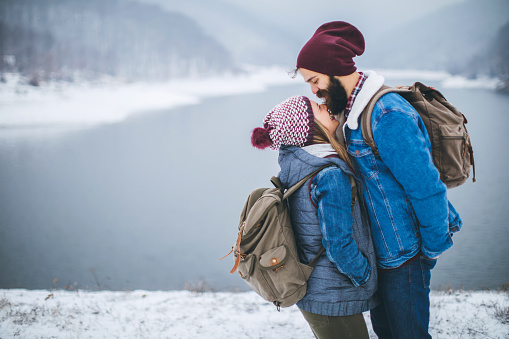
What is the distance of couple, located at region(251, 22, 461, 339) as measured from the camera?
1191 mm

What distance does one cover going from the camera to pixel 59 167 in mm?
11266

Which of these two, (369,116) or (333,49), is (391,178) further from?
(333,49)

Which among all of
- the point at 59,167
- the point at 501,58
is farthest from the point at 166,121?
the point at 501,58

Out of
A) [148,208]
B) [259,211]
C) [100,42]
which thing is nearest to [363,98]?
[259,211]

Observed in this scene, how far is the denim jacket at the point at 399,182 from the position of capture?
1.13 meters

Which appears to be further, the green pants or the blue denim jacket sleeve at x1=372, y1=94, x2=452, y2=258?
the green pants

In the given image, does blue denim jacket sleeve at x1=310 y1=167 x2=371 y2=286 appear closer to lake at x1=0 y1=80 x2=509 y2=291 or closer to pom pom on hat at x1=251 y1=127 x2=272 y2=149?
pom pom on hat at x1=251 y1=127 x2=272 y2=149

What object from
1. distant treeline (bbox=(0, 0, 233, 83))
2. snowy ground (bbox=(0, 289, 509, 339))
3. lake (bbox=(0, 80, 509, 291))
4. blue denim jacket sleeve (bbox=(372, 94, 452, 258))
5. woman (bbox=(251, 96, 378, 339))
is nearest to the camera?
blue denim jacket sleeve (bbox=(372, 94, 452, 258))

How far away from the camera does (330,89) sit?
1320 millimetres

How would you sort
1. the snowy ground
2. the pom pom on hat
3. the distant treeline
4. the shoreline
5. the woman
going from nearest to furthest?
the woman
the pom pom on hat
the snowy ground
the shoreline
the distant treeline

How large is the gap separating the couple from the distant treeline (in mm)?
26974

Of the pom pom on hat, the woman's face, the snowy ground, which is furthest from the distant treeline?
the woman's face

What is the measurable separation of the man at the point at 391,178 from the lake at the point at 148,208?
9.95ft

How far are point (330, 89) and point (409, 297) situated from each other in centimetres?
83
